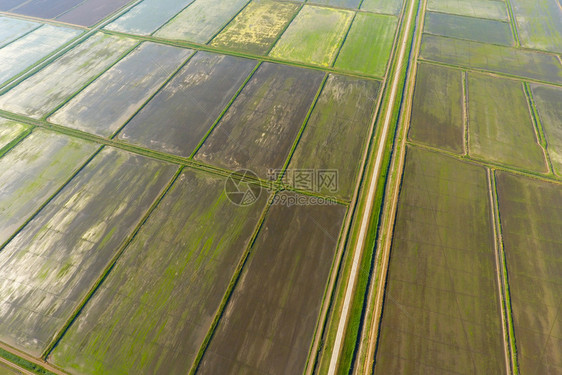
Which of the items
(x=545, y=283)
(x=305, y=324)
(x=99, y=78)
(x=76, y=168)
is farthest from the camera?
(x=99, y=78)

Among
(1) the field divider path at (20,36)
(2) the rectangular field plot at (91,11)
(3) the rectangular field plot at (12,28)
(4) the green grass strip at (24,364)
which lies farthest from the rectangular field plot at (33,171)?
(2) the rectangular field plot at (91,11)

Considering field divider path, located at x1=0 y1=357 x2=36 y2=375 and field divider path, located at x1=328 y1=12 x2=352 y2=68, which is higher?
field divider path, located at x1=328 y1=12 x2=352 y2=68

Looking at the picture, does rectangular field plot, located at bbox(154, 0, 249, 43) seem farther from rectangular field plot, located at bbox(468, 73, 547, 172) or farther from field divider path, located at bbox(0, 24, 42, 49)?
rectangular field plot, located at bbox(468, 73, 547, 172)

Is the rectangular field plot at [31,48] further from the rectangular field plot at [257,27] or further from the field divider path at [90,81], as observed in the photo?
the rectangular field plot at [257,27]

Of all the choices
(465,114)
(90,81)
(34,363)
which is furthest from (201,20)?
(34,363)

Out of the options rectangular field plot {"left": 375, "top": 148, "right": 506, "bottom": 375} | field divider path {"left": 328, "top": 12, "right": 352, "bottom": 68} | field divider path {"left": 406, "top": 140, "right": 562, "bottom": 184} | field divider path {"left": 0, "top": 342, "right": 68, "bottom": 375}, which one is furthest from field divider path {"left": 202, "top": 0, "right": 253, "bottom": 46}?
field divider path {"left": 0, "top": 342, "right": 68, "bottom": 375}

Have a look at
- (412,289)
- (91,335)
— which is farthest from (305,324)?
(91,335)

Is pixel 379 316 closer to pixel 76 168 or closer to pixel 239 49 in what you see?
pixel 76 168
